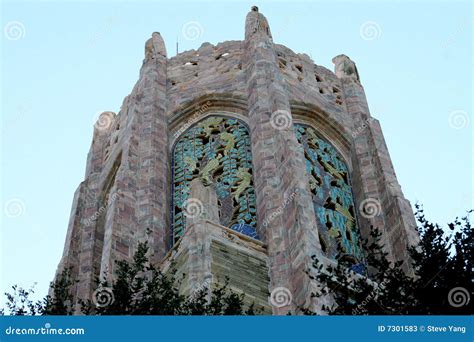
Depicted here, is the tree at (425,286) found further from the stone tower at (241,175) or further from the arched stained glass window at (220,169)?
the arched stained glass window at (220,169)

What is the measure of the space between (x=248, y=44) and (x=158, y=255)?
9.02m

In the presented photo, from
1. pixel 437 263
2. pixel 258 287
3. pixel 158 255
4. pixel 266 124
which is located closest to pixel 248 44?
pixel 266 124

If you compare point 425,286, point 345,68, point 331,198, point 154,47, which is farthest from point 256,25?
point 425,286

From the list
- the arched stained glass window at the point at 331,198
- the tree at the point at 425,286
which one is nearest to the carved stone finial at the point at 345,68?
the arched stained glass window at the point at 331,198

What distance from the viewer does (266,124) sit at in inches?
1082

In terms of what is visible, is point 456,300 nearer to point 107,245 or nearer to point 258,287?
point 258,287

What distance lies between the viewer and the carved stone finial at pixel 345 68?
33.8 m

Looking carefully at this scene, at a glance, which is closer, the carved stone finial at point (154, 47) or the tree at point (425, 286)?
the tree at point (425, 286)

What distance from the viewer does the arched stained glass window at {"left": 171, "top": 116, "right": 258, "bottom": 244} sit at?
2570cm

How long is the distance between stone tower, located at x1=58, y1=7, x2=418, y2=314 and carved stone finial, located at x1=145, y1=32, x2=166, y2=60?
4 centimetres

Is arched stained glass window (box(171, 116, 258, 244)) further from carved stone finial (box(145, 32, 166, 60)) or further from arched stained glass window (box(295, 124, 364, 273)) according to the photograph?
carved stone finial (box(145, 32, 166, 60))

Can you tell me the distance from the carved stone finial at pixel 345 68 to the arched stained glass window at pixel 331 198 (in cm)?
460

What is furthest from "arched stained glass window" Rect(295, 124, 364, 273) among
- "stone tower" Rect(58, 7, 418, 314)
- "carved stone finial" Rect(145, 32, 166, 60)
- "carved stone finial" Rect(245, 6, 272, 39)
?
"carved stone finial" Rect(145, 32, 166, 60)

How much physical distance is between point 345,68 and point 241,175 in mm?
8476
